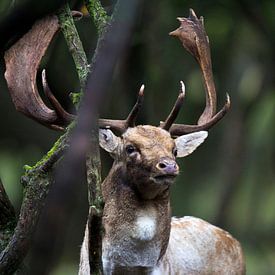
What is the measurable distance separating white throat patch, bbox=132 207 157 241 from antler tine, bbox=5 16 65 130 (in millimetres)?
625

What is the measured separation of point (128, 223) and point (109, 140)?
1.54 ft

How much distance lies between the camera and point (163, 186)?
4.55 meters

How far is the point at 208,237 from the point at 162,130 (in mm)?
1284

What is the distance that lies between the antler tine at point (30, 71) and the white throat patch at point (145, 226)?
62 centimetres

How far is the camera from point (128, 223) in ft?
15.2

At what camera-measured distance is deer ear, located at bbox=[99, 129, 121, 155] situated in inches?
189

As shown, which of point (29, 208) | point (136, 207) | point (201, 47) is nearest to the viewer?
point (29, 208)

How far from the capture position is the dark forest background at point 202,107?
9.73 meters

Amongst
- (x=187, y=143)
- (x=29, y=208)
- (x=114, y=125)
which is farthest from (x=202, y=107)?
(x=29, y=208)

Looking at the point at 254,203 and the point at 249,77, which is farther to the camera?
the point at 254,203

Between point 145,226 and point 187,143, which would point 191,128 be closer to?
point 187,143

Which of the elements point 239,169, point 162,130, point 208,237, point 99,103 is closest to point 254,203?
point 239,169

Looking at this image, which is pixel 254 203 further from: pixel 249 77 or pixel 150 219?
pixel 150 219

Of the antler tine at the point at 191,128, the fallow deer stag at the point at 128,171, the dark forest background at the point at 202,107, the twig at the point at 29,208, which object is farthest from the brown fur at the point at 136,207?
the dark forest background at the point at 202,107
